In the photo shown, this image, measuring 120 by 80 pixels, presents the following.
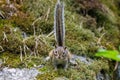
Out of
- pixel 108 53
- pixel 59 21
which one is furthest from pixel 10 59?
pixel 108 53

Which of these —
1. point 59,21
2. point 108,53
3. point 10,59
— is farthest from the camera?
point 10,59

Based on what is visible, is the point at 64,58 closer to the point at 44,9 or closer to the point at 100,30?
the point at 44,9

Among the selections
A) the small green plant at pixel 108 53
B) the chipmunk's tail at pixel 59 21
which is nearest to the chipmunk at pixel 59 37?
the chipmunk's tail at pixel 59 21

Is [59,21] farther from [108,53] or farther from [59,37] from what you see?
[108,53]

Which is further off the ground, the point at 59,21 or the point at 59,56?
the point at 59,21

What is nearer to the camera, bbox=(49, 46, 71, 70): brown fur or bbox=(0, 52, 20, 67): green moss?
bbox=(49, 46, 71, 70): brown fur

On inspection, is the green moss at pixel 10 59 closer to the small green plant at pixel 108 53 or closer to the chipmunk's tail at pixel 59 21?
the chipmunk's tail at pixel 59 21

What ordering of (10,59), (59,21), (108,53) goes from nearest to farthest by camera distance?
(108,53) < (59,21) < (10,59)

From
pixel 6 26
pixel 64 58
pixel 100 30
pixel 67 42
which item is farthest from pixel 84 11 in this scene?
pixel 64 58

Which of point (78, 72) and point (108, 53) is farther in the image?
point (78, 72)

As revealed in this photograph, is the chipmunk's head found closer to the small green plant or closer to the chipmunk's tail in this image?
the chipmunk's tail

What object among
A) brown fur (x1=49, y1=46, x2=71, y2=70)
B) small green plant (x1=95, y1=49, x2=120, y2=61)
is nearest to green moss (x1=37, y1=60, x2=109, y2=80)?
brown fur (x1=49, y1=46, x2=71, y2=70)

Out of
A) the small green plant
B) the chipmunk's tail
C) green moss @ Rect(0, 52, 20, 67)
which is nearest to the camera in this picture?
the small green plant

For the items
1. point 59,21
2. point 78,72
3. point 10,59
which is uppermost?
point 59,21
